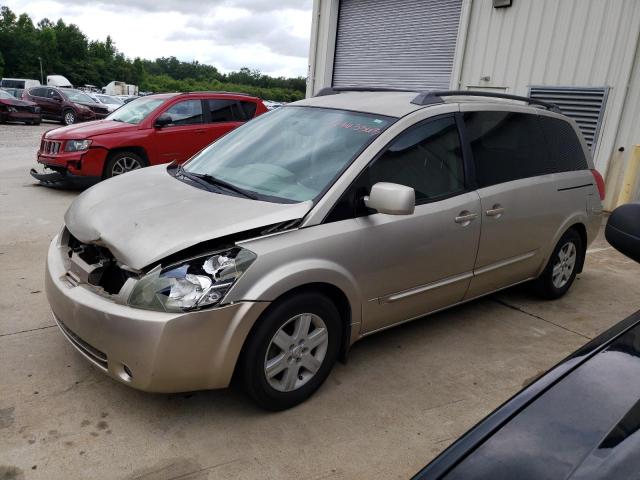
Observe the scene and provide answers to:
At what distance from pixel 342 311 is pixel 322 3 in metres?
10.4

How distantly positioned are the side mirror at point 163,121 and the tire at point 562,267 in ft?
20.1

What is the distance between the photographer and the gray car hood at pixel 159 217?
2547mm

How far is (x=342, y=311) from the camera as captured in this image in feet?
9.83

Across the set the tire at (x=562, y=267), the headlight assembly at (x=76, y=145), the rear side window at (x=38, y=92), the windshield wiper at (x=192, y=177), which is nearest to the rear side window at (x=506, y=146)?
the tire at (x=562, y=267)

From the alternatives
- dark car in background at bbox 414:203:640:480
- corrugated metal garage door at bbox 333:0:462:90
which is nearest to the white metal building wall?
corrugated metal garage door at bbox 333:0:462:90

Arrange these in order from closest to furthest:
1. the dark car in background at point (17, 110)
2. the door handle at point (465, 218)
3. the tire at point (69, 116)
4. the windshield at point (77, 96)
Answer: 1. the door handle at point (465, 218)
2. the dark car in background at point (17, 110)
3. the tire at point (69, 116)
4. the windshield at point (77, 96)

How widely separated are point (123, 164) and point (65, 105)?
52.1 feet

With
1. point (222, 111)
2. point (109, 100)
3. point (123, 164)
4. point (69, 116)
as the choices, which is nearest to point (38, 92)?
point (69, 116)

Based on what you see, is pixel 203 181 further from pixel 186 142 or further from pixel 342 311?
pixel 186 142

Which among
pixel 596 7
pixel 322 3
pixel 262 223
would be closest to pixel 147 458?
pixel 262 223

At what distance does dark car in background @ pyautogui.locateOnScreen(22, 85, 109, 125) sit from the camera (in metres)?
21.2

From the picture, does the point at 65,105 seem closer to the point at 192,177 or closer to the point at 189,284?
the point at 192,177

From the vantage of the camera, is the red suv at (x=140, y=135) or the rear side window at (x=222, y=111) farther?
the rear side window at (x=222, y=111)

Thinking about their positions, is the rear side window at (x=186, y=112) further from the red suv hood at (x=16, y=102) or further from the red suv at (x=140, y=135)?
the red suv hood at (x=16, y=102)
